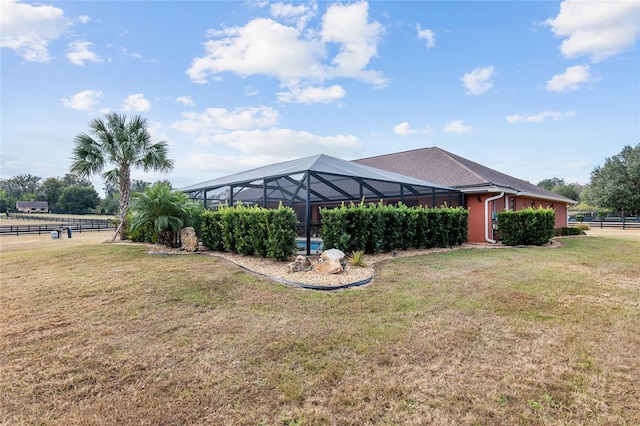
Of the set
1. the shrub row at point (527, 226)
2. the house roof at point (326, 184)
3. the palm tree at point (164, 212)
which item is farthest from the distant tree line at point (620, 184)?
the palm tree at point (164, 212)

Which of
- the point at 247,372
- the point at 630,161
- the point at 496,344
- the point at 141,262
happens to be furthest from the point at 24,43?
the point at 630,161

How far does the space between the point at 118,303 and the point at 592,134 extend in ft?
64.3

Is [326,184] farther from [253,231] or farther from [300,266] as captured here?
[300,266]

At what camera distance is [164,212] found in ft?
34.1

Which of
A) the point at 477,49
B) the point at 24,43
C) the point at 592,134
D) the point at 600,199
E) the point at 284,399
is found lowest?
the point at 284,399

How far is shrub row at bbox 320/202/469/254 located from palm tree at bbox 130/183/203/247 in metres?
5.30

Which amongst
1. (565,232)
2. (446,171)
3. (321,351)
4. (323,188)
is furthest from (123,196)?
(565,232)

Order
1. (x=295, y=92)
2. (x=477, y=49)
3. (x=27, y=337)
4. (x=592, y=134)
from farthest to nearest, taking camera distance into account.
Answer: (x=592, y=134) → (x=295, y=92) → (x=477, y=49) → (x=27, y=337)

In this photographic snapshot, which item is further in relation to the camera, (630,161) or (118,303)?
(630,161)

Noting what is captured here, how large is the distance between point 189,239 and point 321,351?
26.8 ft

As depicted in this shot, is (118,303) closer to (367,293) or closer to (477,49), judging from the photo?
(367,293)

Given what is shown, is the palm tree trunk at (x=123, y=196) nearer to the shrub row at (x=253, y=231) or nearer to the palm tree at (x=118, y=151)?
the palm tree at (x=118, y=151)

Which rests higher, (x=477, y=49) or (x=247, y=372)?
(x=477, y=49)

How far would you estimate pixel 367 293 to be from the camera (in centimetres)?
503
